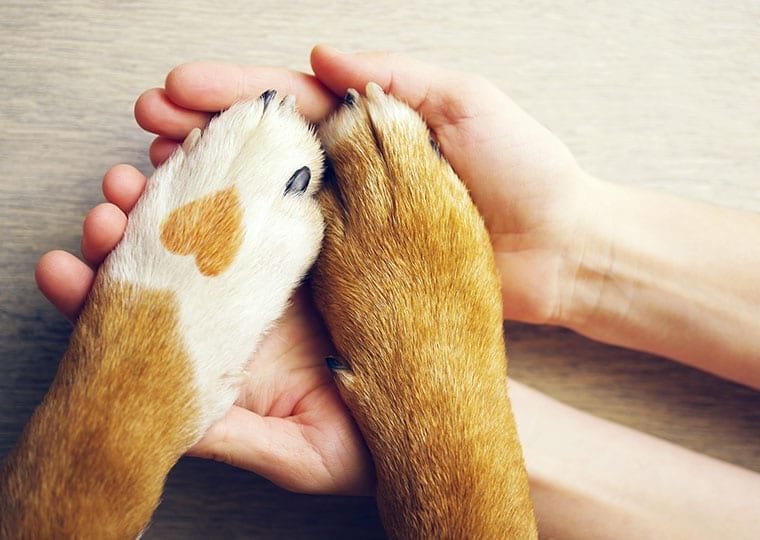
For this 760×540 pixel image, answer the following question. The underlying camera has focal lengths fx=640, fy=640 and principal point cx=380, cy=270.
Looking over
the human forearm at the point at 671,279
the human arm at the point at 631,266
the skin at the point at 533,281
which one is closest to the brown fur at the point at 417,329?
the skin at the point at 533,281

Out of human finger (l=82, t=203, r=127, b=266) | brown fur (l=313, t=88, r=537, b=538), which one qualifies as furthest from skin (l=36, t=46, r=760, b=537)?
brown fur (l=313, t=88, r=537, b=538)

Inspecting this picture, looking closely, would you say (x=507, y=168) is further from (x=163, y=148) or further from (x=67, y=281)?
(x=67, y=281)

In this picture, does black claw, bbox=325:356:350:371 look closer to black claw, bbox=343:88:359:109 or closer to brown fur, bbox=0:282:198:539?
brown fur, bbox=0:282:198:539

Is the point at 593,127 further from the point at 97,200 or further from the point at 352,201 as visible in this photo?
the point at 97,200

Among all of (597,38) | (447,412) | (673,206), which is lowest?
(447,412)

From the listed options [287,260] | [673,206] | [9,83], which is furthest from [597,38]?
[9,83]

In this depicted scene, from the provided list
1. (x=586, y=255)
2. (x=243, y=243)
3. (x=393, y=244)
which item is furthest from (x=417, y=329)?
(x=586, y=255)
